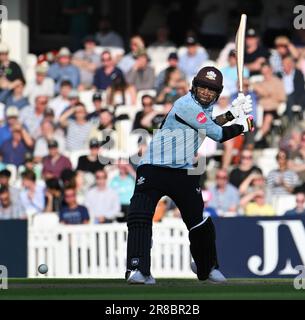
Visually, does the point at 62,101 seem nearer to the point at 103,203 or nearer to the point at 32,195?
the point at 32,195

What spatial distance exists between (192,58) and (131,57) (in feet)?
3.38

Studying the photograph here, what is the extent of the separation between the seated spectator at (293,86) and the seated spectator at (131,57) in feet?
8.08

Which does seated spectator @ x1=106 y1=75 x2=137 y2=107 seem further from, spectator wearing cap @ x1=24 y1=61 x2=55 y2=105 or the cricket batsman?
the cricket batsman

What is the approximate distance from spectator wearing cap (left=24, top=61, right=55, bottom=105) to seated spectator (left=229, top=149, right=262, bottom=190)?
3624 mm

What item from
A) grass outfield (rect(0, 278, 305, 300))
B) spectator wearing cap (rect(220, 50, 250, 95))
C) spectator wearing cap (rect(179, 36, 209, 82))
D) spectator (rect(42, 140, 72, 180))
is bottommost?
grass outfield (rect(0, 278, 305, 300))

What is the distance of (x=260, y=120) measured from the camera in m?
19.8

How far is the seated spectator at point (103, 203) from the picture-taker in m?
18.2

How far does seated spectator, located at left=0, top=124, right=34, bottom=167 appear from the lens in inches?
771

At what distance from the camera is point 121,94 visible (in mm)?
20359

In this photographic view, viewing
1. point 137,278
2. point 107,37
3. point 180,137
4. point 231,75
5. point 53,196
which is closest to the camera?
point 137,278

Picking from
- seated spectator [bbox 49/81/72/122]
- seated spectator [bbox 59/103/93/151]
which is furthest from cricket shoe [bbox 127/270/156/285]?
seated spectator [bbox 49/81/72/122]

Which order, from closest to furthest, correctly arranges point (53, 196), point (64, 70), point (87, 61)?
1. point (53, 196)
2. point (64, 70)
3. point (87, 61)

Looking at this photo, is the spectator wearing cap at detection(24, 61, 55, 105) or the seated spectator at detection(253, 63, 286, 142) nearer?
the seated spectator at detection(253, 63, 286, 142)

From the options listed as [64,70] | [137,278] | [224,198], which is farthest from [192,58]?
[137,278]
